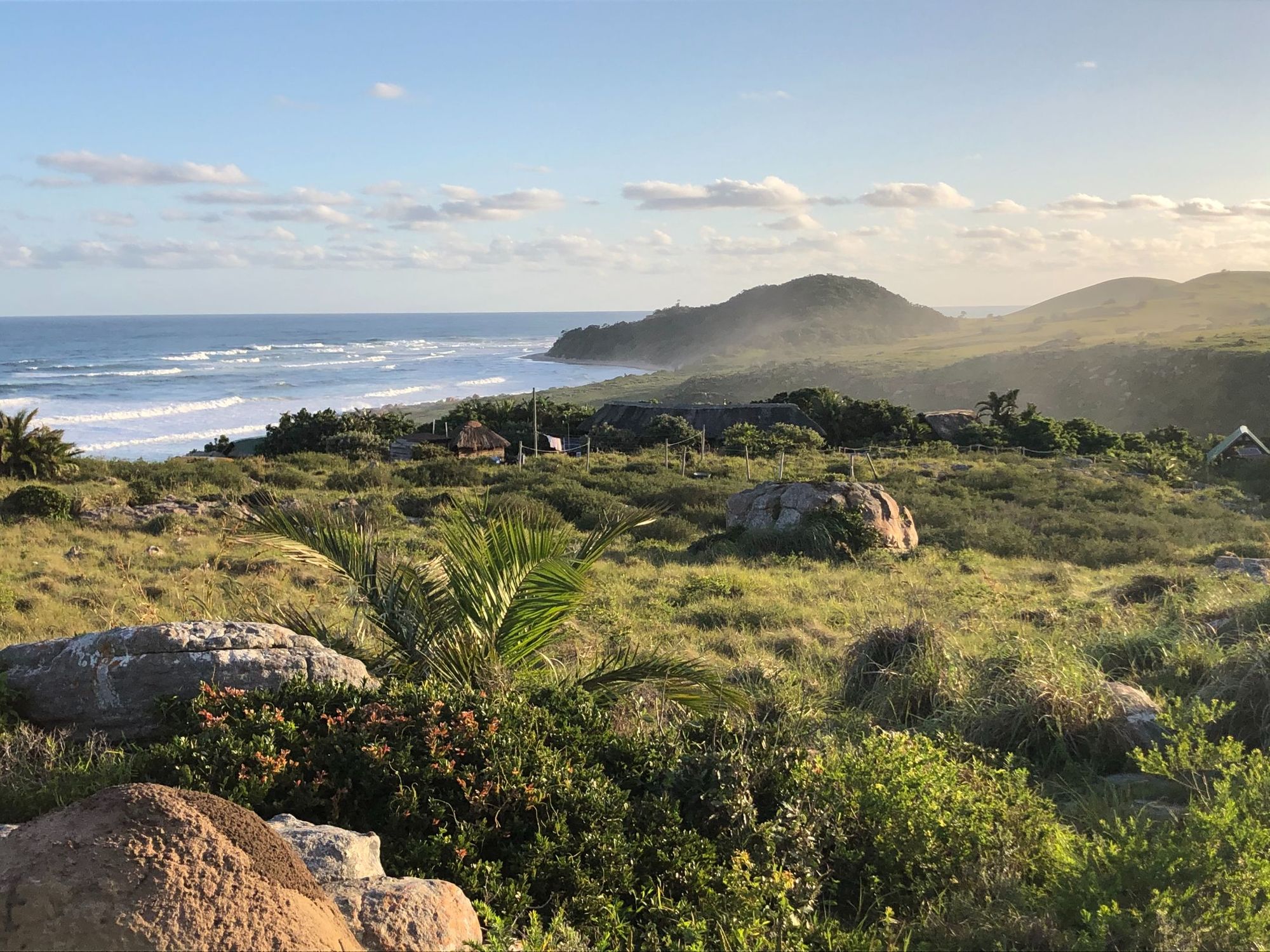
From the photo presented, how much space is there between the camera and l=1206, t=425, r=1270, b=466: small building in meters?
33.9

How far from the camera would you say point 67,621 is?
908 centimetres

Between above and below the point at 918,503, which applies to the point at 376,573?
above

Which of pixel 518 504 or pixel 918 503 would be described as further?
pixel 918 503

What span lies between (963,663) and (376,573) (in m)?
4.71

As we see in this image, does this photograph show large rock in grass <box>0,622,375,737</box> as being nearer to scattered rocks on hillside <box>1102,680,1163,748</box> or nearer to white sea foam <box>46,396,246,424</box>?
scattered rocks on hillside <box>1102,680,1163,748</box>

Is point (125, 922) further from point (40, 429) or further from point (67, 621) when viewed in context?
point (40, 429)

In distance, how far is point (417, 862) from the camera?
342 cm

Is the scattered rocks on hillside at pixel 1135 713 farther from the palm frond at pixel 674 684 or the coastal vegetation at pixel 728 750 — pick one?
the palm frond at pixel 674 684

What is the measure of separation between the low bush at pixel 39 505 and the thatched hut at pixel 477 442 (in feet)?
64.5

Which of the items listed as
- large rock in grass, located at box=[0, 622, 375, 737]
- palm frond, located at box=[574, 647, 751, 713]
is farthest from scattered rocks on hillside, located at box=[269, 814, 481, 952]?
palm frond, located at box=[574, 647, 751, 713]

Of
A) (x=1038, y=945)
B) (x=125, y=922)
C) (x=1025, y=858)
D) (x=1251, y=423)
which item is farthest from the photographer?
(x=1251, y=423)

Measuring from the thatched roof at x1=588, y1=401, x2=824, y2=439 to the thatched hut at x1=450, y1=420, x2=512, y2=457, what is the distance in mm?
8837

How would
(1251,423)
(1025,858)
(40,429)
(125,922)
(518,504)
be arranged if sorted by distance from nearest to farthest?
(125,922) → (1025,858) → (518,504) → (40,429) → (1251,423)

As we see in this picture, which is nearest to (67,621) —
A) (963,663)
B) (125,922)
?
(125,922)
